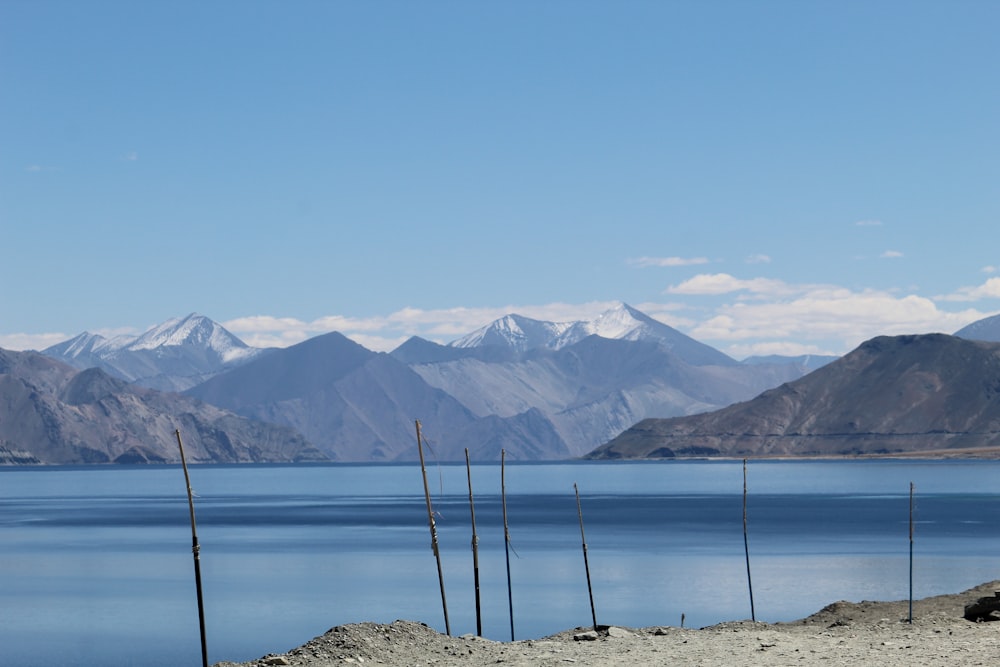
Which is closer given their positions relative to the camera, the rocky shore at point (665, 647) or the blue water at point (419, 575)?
the rocky shore at point (665, 647)

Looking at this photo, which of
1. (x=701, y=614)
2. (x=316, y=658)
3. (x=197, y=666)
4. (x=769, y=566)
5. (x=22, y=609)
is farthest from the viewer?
(x=769, y=566)

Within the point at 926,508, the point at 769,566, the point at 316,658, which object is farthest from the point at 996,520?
the point at 316,658

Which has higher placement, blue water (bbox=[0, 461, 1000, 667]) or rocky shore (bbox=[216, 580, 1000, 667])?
rocky shore (bbox=[216, 580, 1000, 667])

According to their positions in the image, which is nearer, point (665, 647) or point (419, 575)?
point (665, 647)

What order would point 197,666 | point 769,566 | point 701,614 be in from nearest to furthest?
point 197,666 → point 701,614 → point 769,566

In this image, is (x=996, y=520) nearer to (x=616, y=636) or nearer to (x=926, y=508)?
(x=926, y=508)

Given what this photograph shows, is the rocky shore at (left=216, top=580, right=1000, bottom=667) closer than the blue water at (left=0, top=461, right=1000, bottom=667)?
Yes

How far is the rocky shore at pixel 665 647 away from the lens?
37.3 m

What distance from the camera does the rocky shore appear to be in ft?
122

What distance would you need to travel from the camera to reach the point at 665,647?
41062 millimetres

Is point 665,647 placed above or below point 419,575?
above

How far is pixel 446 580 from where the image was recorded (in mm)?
86938

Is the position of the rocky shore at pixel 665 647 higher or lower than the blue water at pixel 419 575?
higher

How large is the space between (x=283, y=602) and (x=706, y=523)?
8209cm
